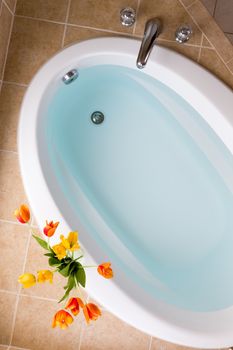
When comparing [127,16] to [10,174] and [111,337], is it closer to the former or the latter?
[10,174]

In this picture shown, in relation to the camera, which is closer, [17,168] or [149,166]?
[17,168]

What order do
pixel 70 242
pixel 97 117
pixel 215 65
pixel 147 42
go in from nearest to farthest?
pixel 70 242
pixel 147 42
pixel 215 65
pixel 97 117

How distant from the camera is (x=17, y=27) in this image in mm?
1671

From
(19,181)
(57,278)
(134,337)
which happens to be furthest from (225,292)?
(19,181)

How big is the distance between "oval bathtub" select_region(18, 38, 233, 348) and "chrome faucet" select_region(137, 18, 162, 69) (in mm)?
116

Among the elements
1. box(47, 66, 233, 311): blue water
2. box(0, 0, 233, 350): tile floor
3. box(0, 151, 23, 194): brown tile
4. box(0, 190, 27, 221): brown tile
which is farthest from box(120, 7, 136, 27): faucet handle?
box(0, 190, 27, 221): brown tile

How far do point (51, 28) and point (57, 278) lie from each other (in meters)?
1.04

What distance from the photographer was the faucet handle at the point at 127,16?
5.32 ft

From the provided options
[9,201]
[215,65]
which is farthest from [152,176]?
[9,201]

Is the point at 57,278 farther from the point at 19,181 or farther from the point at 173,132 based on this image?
the point at 173,132

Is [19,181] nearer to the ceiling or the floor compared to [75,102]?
nearer to the floor

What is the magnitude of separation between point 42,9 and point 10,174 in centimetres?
70

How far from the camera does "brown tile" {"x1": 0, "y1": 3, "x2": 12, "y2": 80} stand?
1.54 metres

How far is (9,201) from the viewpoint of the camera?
1.66 m
